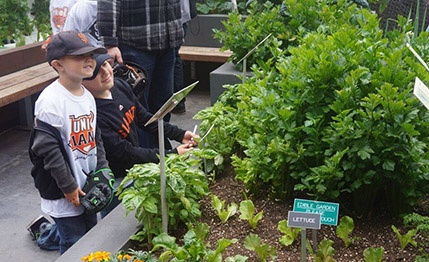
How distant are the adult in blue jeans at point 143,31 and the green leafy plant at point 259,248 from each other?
200 centimetres

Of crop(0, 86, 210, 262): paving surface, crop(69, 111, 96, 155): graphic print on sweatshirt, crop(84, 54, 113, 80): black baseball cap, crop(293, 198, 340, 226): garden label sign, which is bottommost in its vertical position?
crop(0, 86, 210, 262): paving surface

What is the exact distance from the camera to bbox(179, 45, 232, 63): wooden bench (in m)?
7.19

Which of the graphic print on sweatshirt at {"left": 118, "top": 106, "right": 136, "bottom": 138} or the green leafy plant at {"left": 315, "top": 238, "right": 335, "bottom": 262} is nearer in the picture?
the green leafy plant at {"left": 315, "top": 238, "right": 335, "bottom": 262}

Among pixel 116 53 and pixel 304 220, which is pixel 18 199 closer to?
pixel 116 53

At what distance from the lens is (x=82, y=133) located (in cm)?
315

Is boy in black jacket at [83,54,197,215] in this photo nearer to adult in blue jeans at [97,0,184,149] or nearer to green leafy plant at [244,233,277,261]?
adult in blue jeans at [97,0,184,149]

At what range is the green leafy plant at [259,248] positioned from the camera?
2.43 meters

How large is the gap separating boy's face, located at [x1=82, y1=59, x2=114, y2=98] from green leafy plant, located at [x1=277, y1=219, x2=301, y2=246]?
1378mm

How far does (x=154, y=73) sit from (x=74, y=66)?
170 centimetres

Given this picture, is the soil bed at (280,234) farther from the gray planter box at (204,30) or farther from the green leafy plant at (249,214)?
the gray planter box at (204,30)

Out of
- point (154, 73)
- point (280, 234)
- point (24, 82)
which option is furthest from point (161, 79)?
point (280, 234)

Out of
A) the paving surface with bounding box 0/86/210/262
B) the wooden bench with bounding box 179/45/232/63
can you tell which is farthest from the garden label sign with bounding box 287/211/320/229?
the wooden bench with bounding box 179/45/232/63

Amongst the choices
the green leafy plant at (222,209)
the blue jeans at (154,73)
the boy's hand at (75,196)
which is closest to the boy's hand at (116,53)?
the blue jeans at (154,73)

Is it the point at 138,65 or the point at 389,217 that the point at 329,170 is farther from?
the point at 138,65
